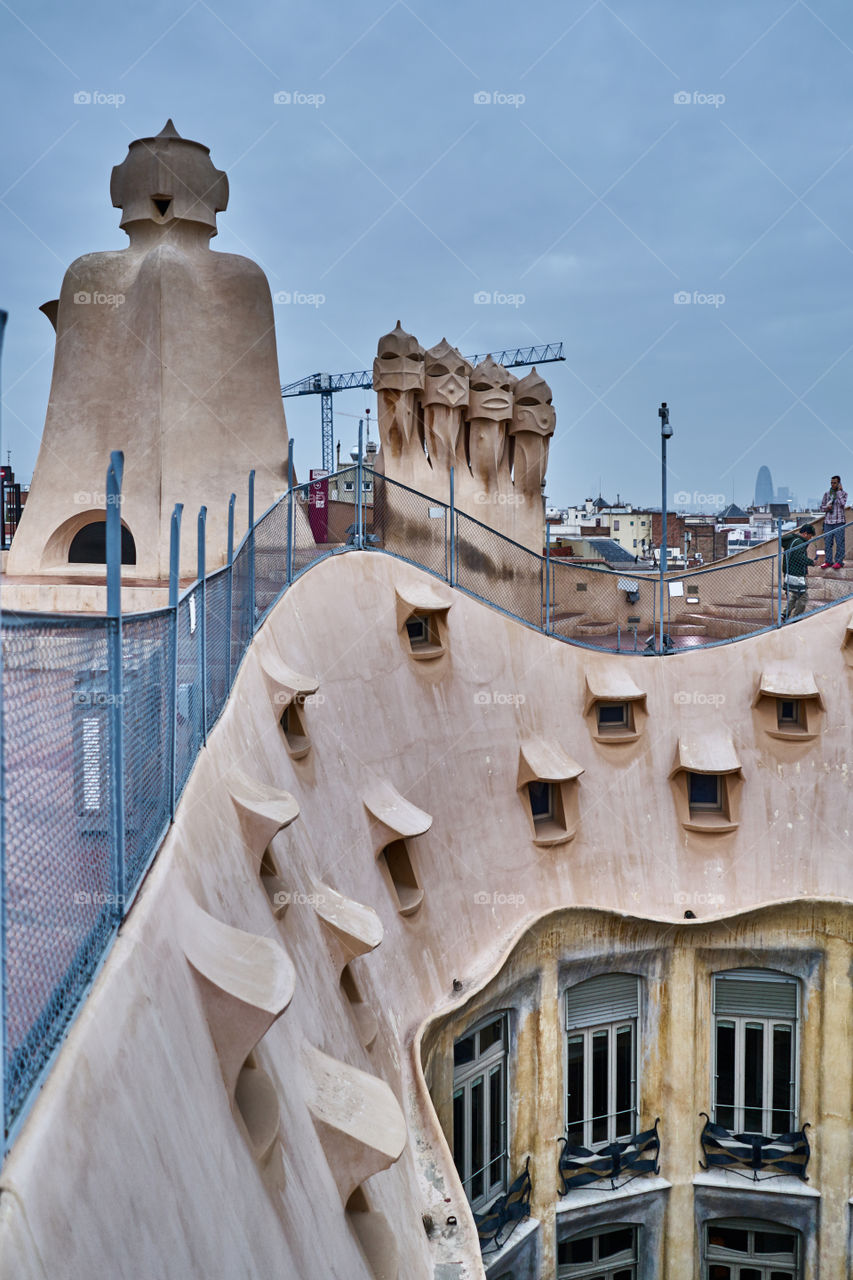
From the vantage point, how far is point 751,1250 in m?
16.9

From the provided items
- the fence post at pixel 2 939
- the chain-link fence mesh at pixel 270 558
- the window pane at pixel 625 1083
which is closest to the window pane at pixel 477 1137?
the window pane at pixel 625 1083

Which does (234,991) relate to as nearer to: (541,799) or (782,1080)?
(541,799)

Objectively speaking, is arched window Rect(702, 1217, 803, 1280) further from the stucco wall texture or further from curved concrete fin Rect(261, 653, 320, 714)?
curved concrete fin Rect(261, 653, 320, 714)

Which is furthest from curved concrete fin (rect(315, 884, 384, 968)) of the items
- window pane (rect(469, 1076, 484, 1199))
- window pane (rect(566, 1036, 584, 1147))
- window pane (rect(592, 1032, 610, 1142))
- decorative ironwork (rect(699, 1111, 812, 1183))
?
decorative ironwork (rect(699, 1111, 812, 1183))

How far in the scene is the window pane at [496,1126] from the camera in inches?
576

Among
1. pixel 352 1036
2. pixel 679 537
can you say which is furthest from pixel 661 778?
pixel 679 537

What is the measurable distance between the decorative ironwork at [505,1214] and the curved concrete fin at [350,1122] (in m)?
8.79

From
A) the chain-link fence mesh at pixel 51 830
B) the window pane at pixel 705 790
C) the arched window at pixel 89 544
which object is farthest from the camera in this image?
the arched window at pixel 89 544

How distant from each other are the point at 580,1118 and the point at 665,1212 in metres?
2.20

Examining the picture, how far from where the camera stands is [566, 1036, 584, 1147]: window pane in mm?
16109

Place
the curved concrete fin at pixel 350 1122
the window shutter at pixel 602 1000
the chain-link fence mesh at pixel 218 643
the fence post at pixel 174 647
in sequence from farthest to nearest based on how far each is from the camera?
the window shutter at pixel 602 1000
the chain-link fence mesh at pixel 218 643
the curved concrete fin at pixel 350 1122
the fence post at pixel 174 647

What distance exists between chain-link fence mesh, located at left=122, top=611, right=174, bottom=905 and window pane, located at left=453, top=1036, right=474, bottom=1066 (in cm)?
963

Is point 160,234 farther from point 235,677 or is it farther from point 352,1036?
point 352,1036

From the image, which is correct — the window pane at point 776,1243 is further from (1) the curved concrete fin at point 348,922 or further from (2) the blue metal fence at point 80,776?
(2) the blue metal fence at point 80,776
